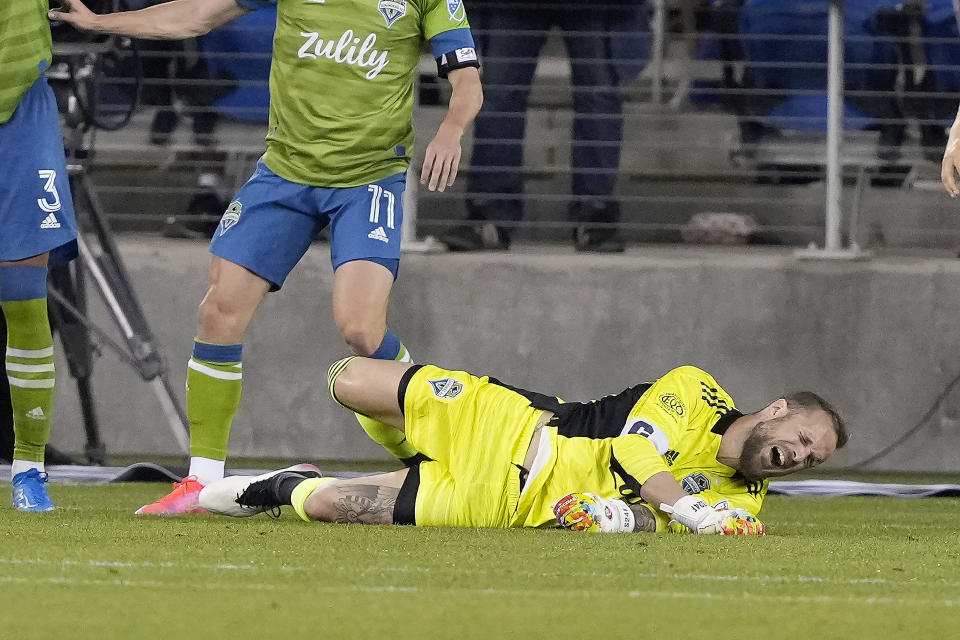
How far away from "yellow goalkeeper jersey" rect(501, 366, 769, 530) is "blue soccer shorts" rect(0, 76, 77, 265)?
1653 mm

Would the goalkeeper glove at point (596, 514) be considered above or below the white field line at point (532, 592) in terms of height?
below

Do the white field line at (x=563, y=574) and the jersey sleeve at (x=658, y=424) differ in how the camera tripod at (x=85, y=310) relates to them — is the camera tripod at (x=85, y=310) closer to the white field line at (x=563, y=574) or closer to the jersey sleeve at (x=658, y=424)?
the jersey sleeve at (x=658, y=424)

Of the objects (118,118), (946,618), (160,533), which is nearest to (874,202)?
(118,118)

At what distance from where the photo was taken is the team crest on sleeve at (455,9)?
549cm

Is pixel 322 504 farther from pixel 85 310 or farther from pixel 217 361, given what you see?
pixel 85 310

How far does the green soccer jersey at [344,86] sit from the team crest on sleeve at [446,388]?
3.19ft

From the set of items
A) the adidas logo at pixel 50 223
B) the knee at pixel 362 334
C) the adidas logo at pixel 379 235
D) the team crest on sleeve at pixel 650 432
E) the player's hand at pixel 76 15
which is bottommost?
the team crest on sleeve at pixel 650 432

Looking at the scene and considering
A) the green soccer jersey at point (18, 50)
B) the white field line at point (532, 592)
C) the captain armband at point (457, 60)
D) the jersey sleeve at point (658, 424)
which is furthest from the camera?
the captain armband at point (457, 60)

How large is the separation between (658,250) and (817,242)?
3.34 feet

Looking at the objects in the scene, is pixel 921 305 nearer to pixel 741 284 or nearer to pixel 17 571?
pixel 741 284

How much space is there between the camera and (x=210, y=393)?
525cm

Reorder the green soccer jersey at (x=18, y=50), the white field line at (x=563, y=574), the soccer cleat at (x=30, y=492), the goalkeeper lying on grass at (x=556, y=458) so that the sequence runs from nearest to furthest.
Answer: the white field line at (x=563, y=574)
the goalkeeper lying on grass at (x=556, y=458)
the green soccer jersey at (x=18, y=50)
the soccer cleat at (x=30, y=492)

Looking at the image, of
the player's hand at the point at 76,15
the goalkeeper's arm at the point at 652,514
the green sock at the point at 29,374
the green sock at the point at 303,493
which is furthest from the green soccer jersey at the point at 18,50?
the goalkeeper's arm at the point at 652,514

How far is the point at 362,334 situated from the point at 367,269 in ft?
0.72
